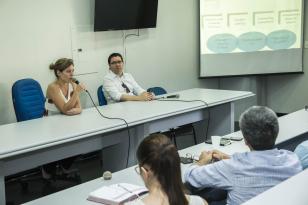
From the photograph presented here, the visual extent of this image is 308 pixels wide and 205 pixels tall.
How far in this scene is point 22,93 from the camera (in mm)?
4383

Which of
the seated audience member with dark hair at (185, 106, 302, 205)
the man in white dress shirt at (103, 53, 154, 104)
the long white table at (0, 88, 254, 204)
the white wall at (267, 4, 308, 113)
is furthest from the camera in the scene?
the white wall at (267, 4, 308, 113)

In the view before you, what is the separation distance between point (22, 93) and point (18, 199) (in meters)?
1.05

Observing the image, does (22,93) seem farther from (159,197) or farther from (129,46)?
(159,197)

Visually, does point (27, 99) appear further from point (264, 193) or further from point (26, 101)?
point (264, 193)

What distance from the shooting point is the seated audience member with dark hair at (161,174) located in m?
1.64

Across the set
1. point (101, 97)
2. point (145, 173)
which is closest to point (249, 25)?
point (101, 97)

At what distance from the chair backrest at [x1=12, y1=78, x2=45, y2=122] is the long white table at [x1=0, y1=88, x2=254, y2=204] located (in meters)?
0.55

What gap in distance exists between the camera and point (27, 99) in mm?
4414

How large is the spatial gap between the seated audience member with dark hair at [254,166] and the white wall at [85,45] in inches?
124

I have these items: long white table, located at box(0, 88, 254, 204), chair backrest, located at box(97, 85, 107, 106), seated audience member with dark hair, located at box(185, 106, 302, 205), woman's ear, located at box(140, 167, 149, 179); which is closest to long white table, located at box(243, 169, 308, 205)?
seated audience member with dark hair, located at box(185, 106, 302, 205)

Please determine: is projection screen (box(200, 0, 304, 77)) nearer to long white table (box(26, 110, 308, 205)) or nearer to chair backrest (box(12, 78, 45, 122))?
long white table (box(26, 110, 308, 205))

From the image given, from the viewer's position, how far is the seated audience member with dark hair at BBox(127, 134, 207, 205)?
164 centimetres

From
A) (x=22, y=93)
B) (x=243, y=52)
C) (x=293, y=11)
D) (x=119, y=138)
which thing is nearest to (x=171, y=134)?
(x=119, y=138)

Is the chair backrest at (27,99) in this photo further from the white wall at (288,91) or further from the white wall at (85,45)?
the white wall at (288,91)
